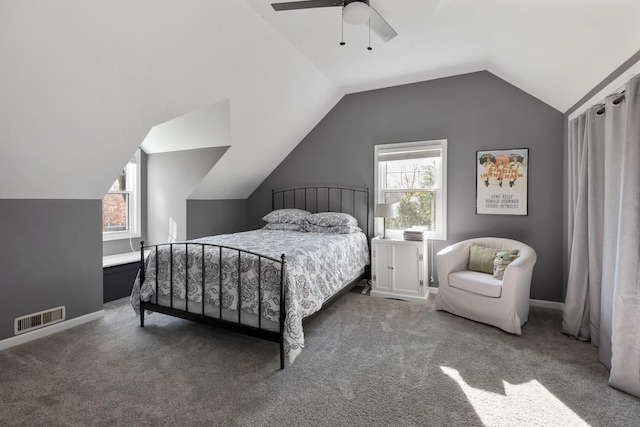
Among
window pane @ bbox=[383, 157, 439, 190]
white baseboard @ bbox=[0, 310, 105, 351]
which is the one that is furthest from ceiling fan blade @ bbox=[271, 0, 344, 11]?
white baseboard @ bbox=[0, 310, 105, 351]

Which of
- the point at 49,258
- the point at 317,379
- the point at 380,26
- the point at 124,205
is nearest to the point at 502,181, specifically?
the point at 380,26

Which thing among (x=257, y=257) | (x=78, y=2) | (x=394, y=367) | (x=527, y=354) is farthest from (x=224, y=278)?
(x=527, y=354)

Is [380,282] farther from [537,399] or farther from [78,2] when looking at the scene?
[78,2]

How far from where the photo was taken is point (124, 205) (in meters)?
4.96

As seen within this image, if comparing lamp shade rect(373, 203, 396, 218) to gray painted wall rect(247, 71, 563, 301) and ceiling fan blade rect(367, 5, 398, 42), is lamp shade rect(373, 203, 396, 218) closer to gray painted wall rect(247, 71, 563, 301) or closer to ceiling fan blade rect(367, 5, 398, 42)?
gray painted wall rect(247, 71, 563, 301)

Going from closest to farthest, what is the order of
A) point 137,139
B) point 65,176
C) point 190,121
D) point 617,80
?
point 617,80, point 65,176, point 137,139, point 190,121

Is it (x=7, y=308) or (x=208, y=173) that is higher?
(x=208, y=173)

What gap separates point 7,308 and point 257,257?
7.30 feet

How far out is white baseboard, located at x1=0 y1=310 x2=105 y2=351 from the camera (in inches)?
111

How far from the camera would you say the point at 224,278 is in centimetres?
278

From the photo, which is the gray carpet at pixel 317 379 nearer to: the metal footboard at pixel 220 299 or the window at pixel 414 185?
the metal footboard at pixel 220 299

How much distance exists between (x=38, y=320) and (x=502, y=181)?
16.8 feet

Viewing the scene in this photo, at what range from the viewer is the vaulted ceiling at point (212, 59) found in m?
2.22

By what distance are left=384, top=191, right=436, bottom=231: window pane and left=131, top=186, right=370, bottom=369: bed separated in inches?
41.3
